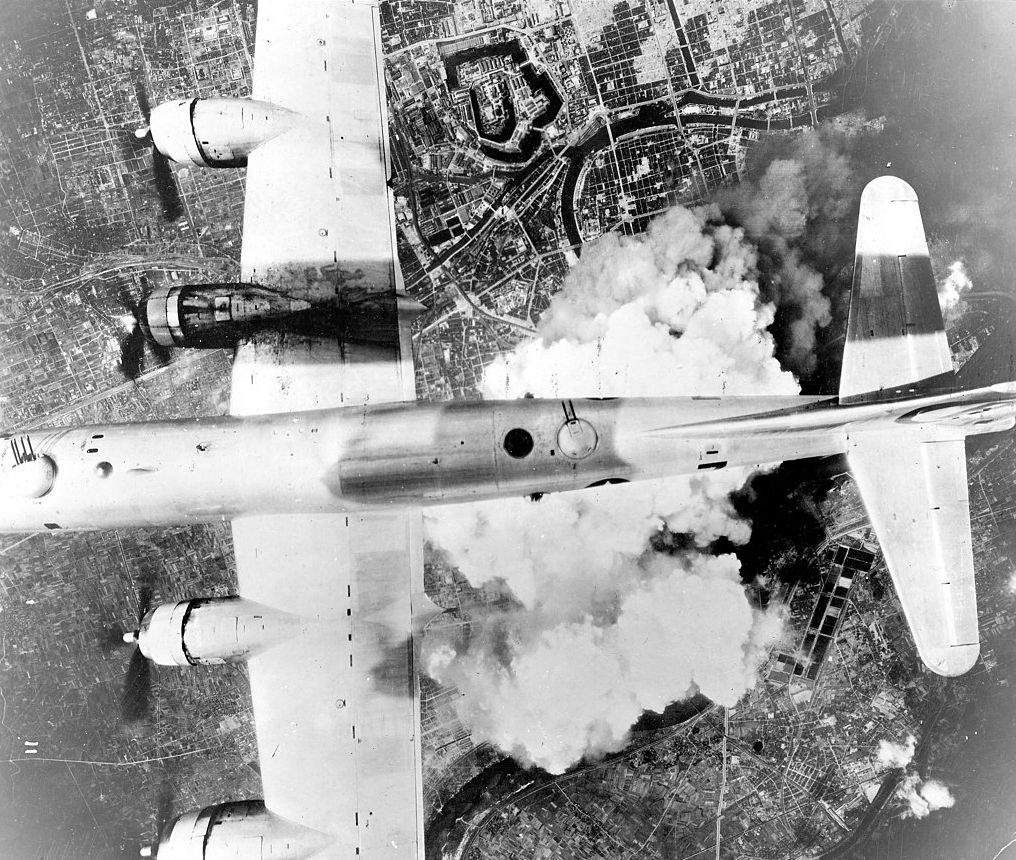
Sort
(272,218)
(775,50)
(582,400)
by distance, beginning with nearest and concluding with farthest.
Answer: (582,400) → (272,218) → (775,50)

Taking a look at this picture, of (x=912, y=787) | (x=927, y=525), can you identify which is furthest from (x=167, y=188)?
(x=912, y=787)

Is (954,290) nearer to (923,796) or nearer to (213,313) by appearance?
(923,796)

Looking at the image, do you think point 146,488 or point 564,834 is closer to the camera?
point 146,488

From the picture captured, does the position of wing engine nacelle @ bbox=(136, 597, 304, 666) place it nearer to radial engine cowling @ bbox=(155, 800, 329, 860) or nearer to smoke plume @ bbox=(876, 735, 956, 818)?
radial engine cowling @ bbox=(155, 800, 329, 860)

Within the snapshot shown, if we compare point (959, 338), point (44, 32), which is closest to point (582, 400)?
point (959, 338)

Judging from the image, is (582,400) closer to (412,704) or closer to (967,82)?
(412,704)

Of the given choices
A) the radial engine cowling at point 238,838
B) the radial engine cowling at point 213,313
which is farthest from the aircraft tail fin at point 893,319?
the radial engine cowling at point 238,838

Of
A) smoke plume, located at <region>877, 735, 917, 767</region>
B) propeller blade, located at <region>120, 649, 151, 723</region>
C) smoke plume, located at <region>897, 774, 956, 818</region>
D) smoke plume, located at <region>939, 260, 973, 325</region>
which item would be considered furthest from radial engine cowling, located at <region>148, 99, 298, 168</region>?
smoke plume, located at <region>897, 774, 956, 818</region>
